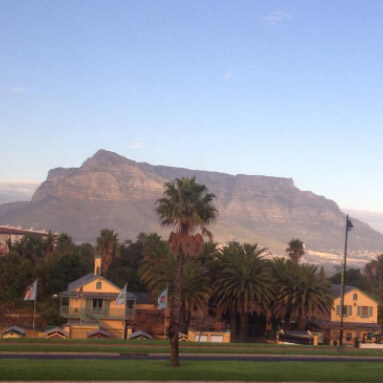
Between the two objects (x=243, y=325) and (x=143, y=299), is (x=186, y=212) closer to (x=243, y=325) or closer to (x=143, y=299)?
(x=243, y=325)

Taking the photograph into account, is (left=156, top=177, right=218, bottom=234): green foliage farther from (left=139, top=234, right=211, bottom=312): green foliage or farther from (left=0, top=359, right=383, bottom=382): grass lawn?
(left=139, top=234, right=211, bottom=312): green foliage

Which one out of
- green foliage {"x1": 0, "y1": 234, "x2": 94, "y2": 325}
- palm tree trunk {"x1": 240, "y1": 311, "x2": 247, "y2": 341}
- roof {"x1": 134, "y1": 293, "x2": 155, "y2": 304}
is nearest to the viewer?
palm tree trunk {"x1": 240, "y1": 311, "x2": 247, "y2": 341}

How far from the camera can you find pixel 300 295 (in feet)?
216

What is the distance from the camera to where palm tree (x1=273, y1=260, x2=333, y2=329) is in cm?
6581

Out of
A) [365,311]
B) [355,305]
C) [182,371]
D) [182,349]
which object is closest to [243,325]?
[355,305]

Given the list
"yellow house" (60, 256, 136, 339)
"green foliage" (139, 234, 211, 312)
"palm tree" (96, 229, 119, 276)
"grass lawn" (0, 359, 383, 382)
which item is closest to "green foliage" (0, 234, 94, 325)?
"yellow house" (60, 256, 136, 339)

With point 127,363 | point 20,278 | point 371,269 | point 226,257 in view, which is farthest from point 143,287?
point 371,269

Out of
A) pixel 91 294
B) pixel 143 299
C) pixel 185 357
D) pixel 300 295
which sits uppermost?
pixel 300 295

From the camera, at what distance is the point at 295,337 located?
2527 inches

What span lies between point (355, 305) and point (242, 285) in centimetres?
1934

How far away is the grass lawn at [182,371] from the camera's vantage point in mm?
28016

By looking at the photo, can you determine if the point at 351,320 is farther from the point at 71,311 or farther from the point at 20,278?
the point at 20,278

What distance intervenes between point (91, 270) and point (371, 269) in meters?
79.8

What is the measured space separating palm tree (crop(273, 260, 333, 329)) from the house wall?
26.6 ft
